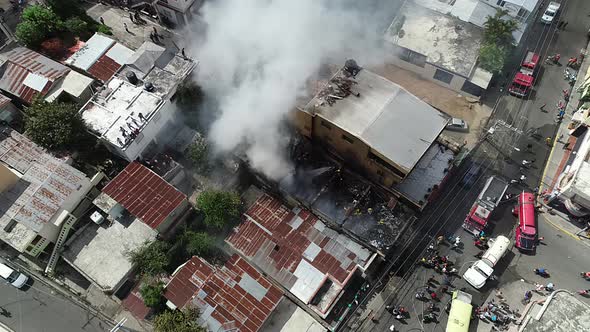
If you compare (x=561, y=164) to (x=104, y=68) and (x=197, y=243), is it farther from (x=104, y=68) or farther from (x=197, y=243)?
(x=104, y=68)

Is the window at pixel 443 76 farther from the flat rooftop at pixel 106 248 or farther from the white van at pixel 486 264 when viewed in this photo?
the flat rooftop at pixel 106 248

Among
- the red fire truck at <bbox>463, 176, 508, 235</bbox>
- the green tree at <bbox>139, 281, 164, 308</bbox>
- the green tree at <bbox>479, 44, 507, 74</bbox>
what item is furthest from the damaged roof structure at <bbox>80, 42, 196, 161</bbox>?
the green tree at <bbox>479, 44, 507, 74</bbox>

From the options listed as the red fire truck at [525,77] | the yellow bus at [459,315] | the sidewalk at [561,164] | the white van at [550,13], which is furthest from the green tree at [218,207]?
the white van at [550,13]

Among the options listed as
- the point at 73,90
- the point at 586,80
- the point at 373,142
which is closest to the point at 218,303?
the point at 373,142

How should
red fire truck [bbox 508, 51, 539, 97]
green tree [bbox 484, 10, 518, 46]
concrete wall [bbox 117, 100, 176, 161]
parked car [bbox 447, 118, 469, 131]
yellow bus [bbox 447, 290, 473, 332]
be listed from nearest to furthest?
yellow bus [bbox 447, 290, 473, 332] < concrete wall [bbox 117, 100, 176, 161] < parked car [bbox 447, 118, 469, 131] < green tree [bbox 484, 10, 518, 46] < red fire truck [bbox 508, 51, 539, 97]

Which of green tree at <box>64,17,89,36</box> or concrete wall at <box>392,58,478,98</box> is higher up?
concrete wall at <box>392,58,478,98</box>

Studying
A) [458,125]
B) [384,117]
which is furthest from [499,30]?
[384,117]

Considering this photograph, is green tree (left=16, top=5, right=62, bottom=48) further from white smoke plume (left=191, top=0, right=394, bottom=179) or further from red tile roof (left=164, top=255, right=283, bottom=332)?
red tile roof (left=164, top=255, right=283, bottom=332)
